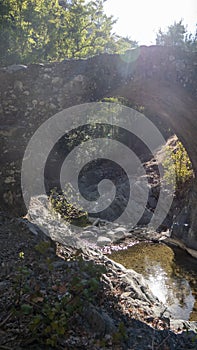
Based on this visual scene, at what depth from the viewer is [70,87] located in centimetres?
580

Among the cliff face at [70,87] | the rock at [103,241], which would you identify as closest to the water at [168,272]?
the rock at [103,241]

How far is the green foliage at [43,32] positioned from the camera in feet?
44.0

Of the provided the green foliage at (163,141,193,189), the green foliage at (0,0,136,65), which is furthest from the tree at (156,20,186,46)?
the green foliage at (163,141,193,189)

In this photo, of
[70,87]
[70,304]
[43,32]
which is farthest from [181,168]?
[43,32]

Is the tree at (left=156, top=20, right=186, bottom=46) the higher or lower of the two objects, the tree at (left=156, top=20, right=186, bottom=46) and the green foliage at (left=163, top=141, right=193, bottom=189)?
the higher

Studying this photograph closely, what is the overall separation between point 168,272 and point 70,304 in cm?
432

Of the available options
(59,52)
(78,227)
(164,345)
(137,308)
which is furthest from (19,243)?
(59,52)

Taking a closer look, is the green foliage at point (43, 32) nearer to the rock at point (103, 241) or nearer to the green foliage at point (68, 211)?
the green foliage at point (68, 211)

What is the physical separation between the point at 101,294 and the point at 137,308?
0.51m

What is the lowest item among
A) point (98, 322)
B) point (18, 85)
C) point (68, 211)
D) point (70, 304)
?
point (98, 322)

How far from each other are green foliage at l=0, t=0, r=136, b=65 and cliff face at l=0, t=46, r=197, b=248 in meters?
8.17

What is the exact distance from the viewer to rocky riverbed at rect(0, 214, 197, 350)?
8.22ft

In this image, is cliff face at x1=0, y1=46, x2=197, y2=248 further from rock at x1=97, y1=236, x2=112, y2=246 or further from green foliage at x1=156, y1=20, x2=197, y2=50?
green foliage at x1=156, y1=20, x2=197, y2=50

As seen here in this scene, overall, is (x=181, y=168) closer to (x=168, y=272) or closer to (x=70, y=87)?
(x=168, y=272)
